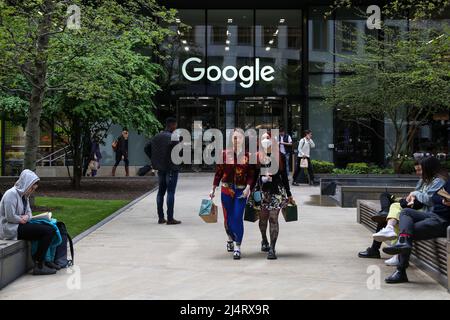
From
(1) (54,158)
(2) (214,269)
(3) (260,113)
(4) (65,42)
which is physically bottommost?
(2) (214,269)

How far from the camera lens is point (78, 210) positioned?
13.3m

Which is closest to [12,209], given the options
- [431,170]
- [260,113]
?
[431,170]

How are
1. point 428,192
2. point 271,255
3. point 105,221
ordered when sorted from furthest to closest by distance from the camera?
point 105,221, point 271,255, point 428,192

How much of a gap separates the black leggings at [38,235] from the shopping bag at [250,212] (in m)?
2.67

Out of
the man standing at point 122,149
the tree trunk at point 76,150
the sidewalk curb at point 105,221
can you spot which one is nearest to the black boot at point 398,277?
the sidewalk curb at point 105,221

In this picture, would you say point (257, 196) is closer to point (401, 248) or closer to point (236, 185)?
point (236, 185)

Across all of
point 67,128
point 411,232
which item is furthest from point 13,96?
point 411,232

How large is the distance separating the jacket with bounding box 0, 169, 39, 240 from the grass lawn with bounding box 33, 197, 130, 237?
2912 millimetres

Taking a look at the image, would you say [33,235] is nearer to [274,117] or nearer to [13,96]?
[13,96]

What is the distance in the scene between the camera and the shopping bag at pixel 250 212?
850 cm

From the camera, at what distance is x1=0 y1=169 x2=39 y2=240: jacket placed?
7169mm

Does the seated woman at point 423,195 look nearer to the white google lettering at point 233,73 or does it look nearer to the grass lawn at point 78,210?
the grass lawn at point 78,210

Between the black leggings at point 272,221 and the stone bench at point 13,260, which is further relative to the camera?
the black leggings at point 272,221

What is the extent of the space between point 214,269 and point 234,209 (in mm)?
1122
